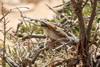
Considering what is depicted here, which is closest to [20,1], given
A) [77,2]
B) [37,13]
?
[37,13]

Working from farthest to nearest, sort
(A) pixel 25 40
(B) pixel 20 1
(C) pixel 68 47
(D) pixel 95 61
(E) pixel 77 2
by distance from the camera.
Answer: (B) pixel 20 1, (A) pixel 25 40, (C) pixel 68 47, (D) pixel 95 61, (E) pixel 77 2

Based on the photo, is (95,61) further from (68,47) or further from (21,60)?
(21,60)

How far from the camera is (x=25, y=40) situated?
3.29m

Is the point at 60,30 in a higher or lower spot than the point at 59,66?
higher

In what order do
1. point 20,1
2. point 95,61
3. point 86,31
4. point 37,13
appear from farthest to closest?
point 20,1 → point 37,13 → point 95,61 → point 86,31

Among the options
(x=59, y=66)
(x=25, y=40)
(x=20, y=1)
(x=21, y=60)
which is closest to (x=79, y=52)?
(x=59, y=66)

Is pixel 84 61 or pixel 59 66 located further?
pixel 59 66

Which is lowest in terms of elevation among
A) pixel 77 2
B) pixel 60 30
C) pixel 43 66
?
pixel 43 66

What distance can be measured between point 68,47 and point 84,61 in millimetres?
411

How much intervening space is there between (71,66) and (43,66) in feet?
1.04

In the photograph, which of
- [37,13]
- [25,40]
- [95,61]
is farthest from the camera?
[37,13]

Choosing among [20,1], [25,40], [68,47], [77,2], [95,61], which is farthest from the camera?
[20,1]

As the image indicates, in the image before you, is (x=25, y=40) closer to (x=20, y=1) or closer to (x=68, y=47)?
(x=68, y=47)

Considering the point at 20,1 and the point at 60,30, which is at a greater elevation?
the point at 20,1
